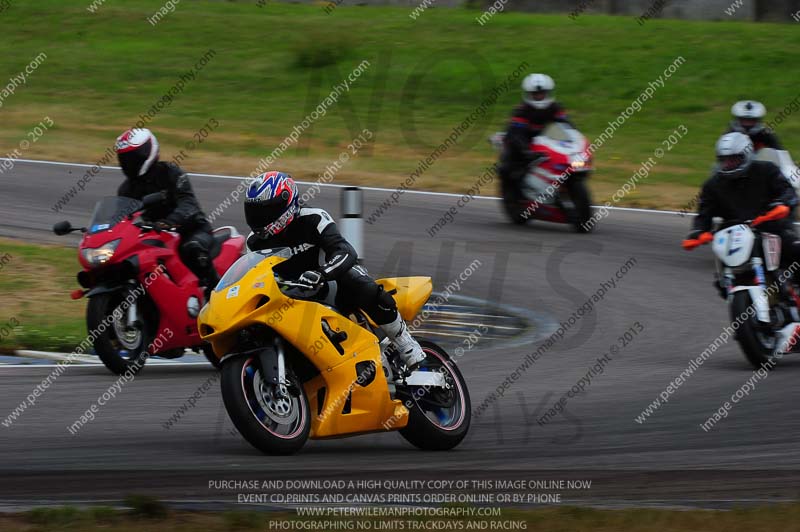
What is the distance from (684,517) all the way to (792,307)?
4.93 m

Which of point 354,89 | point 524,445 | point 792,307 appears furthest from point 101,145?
point 524,445

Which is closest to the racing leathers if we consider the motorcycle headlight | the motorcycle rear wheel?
the motorcycle headlight

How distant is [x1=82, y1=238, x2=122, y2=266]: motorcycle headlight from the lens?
9695mm

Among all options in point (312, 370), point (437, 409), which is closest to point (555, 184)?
point (437, 409)

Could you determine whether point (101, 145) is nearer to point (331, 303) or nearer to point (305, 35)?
point (305, 35)

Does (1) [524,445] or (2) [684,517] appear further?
(1) [524,445]

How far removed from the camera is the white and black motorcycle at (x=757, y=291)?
998 cm

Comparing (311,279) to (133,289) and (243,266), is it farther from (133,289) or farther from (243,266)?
(133,289)

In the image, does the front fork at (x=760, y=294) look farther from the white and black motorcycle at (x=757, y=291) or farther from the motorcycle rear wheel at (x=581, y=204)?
the motorcycle rear wheel at (x=581, y=204)

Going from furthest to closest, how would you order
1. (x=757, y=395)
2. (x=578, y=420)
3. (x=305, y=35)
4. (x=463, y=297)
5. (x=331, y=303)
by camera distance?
(x=305, y=35) < (x=463, y=297) < (x=757, y=395) < (x=578, y=420) < (x=331, y=303)

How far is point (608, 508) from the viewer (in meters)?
6.21

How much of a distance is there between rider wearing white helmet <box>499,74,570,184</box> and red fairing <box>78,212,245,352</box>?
693 cm

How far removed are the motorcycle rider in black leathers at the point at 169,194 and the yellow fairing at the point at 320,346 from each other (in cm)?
313

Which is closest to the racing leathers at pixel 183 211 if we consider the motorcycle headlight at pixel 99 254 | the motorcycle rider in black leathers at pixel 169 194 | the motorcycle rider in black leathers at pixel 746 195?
the motorcycle rider in black leathers at pixel 169 194
